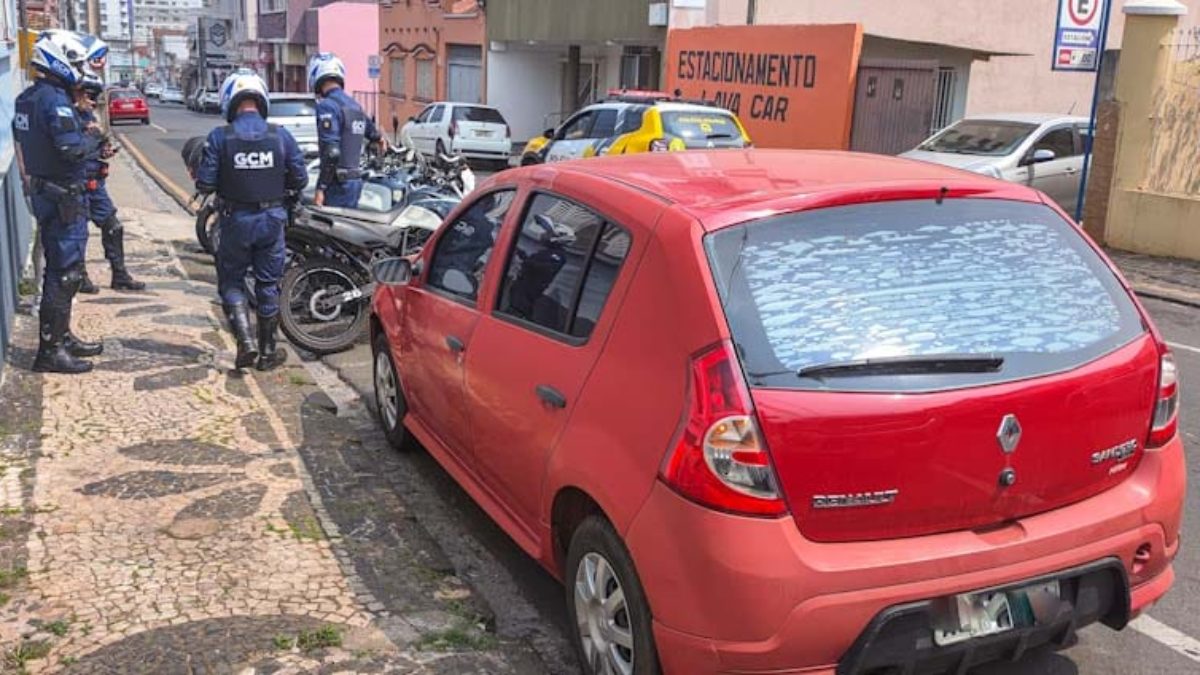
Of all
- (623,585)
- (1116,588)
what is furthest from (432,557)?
(1116,588)

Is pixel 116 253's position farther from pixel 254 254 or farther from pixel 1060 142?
pixel 1060 142

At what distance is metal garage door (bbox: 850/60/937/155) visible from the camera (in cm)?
1788

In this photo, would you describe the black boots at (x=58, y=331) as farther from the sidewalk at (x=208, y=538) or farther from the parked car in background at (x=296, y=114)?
the parked car in background at (x=296, y=114)

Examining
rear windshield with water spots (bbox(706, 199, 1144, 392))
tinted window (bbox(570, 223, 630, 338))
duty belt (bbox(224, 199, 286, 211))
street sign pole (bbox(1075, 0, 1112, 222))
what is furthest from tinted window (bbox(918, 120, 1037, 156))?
tinted window (bbox(570, 223, 630, 338))

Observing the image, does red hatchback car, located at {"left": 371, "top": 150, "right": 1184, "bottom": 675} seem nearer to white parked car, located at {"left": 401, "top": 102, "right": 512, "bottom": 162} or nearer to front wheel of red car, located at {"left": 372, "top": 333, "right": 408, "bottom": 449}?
front wheel of red car, located at {"left": 372, "top": 333, "right": 408, "bottom": 449}

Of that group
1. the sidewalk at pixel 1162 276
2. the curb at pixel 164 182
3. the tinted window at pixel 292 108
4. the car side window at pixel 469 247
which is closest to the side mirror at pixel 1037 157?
the sidewalk at pixel 1162 276

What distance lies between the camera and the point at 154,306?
27.1 ft

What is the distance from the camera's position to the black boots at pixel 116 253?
8695 millimetres

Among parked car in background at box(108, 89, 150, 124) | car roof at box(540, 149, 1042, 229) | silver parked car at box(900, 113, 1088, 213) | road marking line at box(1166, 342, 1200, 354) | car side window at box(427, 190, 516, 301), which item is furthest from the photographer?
parked car in background at box(108, 89, 150, 124)

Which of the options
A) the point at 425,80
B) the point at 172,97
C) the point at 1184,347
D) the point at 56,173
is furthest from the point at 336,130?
the point at 172,97

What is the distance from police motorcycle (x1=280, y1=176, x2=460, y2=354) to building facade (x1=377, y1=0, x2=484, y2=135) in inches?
950

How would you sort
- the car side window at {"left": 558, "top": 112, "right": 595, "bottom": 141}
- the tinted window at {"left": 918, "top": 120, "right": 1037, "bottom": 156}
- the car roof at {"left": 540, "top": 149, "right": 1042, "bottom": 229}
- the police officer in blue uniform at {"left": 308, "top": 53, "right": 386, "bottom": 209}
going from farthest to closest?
the car side window at {"left": 558, "top": 112, "right": 595, "bottom": 141}
the tinted window at {"left": 918, "top": 120, "right": 1037, "bottom": 156}
the police officer in blue uniform at {"left": 308, "top": 53, "right": 386, "bottom": 209}
the car roof at {"left": 540, "top": 149, "right": 1042, "bottom": 229}

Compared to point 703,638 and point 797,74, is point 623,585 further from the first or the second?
point 797,74

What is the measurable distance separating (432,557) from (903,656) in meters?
2.11
